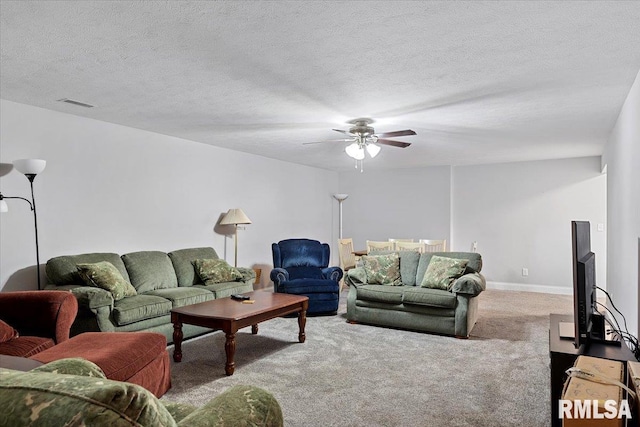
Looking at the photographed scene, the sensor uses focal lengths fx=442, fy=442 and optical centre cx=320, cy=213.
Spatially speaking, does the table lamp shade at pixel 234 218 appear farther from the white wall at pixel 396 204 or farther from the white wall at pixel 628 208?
the white wall at pixel 628 208

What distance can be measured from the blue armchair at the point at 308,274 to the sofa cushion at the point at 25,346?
309cm

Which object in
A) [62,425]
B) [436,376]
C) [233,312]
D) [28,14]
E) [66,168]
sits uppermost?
[28,14]

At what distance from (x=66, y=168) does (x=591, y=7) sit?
15.2ft

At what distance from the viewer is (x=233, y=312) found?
385cm

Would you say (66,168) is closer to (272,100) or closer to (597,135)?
(272,100)

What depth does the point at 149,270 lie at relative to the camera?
4.93m

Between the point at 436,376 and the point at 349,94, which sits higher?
the point at 349,94

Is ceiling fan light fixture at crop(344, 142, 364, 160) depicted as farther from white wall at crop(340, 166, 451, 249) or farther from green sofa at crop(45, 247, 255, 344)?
white wall at crop(340, 166, 451, 249)

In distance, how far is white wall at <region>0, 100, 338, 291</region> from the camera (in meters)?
4.18

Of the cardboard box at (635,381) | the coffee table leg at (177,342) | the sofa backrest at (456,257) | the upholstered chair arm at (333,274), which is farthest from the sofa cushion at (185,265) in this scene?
the cardboard box at (635,381)

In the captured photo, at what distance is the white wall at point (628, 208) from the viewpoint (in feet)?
10.4

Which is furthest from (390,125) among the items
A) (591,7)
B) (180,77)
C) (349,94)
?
(591,7)

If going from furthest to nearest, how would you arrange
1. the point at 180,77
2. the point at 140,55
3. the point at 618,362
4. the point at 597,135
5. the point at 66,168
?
the point at 597,135, the point at 66,168, the point at 180,77, the point at 140,55, the point at 618,362

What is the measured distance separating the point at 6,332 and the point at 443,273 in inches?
160
